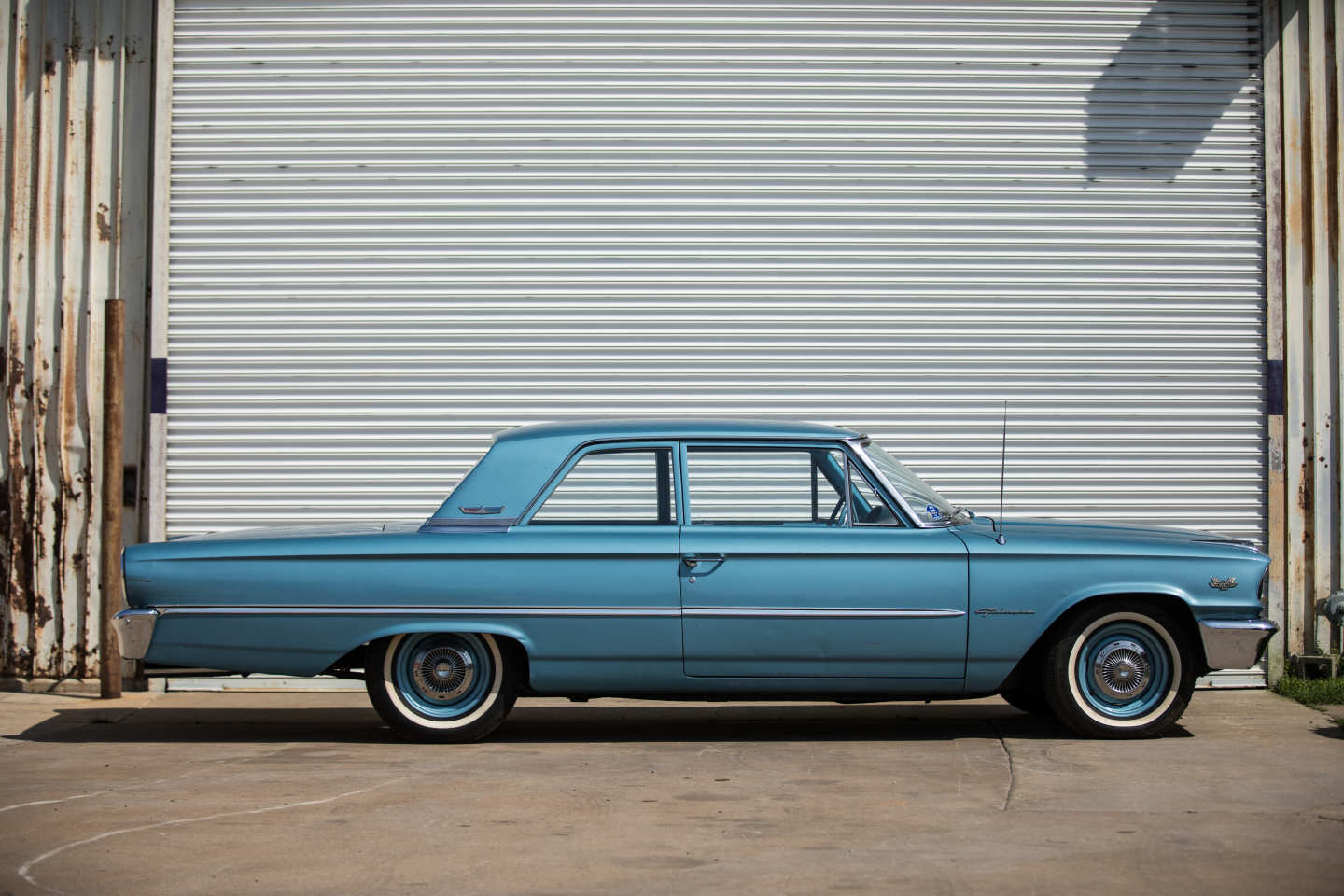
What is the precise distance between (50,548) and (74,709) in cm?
125

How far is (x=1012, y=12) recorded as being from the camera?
29.9ft

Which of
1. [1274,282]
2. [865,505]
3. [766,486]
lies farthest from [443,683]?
[1274,282]

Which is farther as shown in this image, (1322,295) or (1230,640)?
(1322,295)

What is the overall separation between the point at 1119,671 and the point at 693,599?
1902mm

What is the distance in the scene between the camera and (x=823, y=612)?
6.34 meters

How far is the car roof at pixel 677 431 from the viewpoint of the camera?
6625mm

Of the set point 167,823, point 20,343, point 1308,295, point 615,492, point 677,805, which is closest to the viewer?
point 167,823

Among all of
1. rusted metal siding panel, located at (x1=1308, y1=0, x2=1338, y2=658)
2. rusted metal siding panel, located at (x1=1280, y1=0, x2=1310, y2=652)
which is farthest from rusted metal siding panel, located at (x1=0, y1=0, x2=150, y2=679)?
rusted metal siding panel, located at (x1=1308, y1=0, x2=1338, y2=658)

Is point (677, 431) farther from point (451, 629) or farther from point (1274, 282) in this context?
point (1274, 282)

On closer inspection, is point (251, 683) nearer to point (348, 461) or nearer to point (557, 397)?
point (348, 461)

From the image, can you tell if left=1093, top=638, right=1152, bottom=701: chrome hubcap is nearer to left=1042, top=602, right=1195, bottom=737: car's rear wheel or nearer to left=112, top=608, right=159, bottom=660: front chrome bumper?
left=1042, top=602, right=1195, bottom=737: car's rear wheel

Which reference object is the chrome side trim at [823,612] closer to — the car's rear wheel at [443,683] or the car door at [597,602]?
the car door at [597,602]

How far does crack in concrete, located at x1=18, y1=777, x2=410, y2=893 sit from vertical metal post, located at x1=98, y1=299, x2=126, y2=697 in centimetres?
331

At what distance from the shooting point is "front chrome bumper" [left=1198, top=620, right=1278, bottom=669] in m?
6.44
